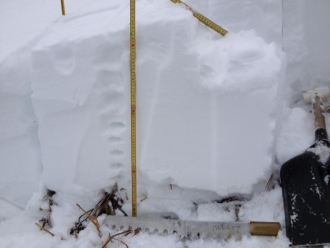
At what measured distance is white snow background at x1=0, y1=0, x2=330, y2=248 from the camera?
182 cm

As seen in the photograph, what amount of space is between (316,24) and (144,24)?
160 cm

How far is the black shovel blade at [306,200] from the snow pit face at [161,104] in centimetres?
17

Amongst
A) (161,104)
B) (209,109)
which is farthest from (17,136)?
(209,109)

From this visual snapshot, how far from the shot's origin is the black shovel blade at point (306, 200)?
1622 mm

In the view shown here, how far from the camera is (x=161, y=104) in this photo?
1.90 m

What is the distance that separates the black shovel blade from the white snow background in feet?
0.27

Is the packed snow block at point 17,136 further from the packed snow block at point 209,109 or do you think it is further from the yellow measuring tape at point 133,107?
the packed snow block at point 209,109

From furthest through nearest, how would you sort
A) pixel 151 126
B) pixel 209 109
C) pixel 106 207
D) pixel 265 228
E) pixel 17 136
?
pixel 17 136 < pixel 106 207 < pixel 151 126 < pixel 209 109 < pixel 265 228

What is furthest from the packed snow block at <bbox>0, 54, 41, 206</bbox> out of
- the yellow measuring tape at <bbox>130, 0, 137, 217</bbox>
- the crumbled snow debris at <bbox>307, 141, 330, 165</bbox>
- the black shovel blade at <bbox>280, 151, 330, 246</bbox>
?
the crumbled snow debris at <bbox>307, 141, 330, 165</bbox>

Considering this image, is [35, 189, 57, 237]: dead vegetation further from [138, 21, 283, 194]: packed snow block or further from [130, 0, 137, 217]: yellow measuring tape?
[138, 21, 283, 194]: packed snow block

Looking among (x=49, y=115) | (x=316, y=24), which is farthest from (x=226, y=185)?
(x=316, y=24)

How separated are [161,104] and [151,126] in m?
0.15

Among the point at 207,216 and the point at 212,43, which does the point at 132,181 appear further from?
the point at 212,43

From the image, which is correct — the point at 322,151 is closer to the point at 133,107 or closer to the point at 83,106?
the point at 133,107
